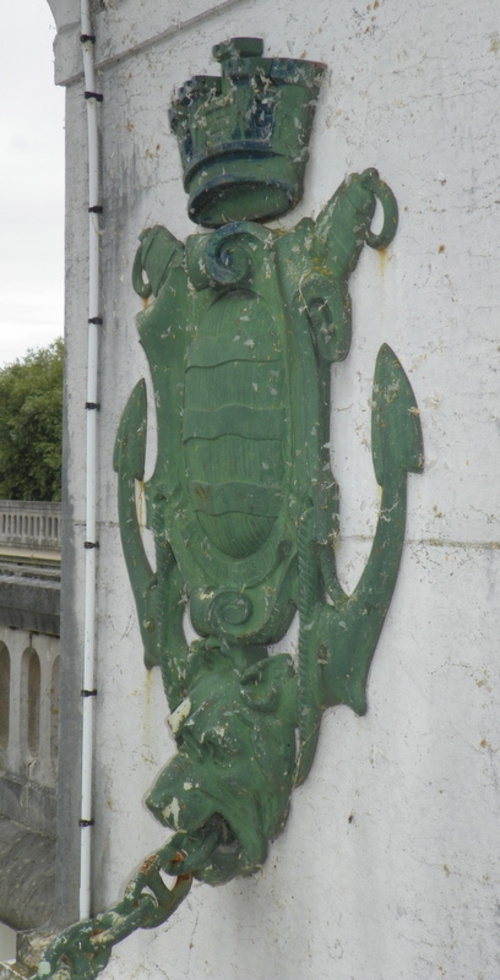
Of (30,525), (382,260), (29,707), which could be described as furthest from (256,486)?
(30,525)

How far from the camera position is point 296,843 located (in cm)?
272

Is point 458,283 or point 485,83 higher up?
point 485,83

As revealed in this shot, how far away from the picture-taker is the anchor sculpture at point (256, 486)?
257 cm

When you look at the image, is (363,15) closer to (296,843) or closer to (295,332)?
(295,332)

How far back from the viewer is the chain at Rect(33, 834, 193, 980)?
2.70m

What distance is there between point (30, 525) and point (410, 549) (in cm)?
1910

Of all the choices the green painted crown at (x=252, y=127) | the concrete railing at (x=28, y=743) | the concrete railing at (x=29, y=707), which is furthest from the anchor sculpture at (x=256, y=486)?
the concrete railing at (x=29, y=707)

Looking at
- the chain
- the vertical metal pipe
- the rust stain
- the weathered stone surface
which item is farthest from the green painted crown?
the weathered stone surface

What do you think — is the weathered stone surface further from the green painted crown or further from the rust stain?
the rust stain

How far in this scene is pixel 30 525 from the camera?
2106 centimetres

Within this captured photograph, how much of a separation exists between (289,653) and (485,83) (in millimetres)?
1273

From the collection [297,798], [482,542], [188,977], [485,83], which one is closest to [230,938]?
[188,977]

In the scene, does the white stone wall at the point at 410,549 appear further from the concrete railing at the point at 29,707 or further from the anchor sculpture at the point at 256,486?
the concrete railing at the point at 29,707

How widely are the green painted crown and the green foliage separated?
32.0m
